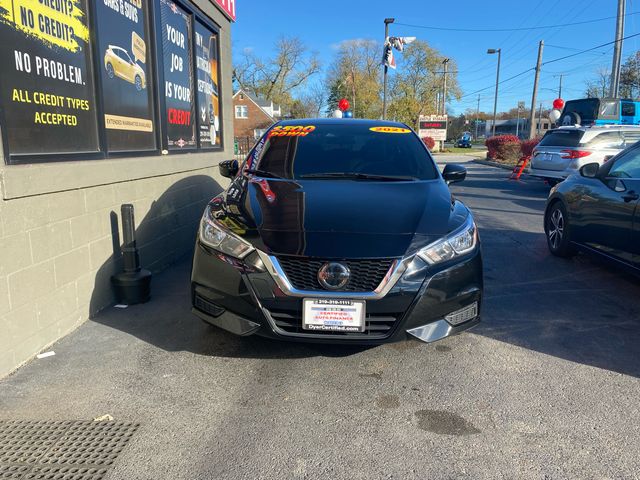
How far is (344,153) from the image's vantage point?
4590mm

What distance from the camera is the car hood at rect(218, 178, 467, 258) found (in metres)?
3.02

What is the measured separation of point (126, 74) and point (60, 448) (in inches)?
146

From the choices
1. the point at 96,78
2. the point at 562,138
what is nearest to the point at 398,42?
the point at 562,138

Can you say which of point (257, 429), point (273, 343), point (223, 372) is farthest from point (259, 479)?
point (273, 343)

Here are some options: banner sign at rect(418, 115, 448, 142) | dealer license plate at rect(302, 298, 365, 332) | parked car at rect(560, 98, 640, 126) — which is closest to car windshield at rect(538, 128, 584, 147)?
parked car at rect(560, 98, 640, 126)

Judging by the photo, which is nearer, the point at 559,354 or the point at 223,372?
the point at 223,372

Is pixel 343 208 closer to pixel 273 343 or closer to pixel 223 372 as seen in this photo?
pixel 273 343

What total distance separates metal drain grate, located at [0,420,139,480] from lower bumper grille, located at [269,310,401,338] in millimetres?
969

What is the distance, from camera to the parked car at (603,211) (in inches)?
182

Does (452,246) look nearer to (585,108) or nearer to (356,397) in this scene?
(356,397)

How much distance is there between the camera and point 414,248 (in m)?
3.05

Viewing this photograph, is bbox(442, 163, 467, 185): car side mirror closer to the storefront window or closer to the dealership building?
the dealership building

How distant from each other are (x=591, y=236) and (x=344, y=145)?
2.86 metres

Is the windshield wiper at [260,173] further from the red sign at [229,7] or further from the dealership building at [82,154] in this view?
the red sign at [229,7]
